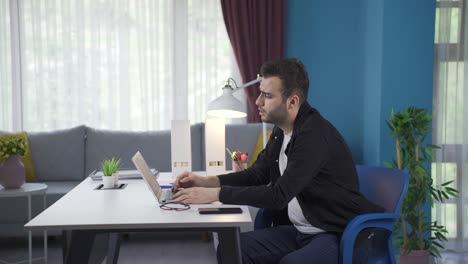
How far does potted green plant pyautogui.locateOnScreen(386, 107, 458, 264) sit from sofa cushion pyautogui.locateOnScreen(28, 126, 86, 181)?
2709 millimetres

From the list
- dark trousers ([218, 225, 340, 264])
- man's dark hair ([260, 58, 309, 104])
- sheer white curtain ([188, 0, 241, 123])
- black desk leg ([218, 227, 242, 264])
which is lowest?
dark trousers ([218, 225, 340, 264])

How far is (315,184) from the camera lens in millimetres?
2293

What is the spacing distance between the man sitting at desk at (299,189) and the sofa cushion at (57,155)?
2.86 metres

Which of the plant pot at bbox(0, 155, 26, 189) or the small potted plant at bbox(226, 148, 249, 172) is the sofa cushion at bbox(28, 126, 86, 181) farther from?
the small potted plant at bbox(226, 148, 249, 172)

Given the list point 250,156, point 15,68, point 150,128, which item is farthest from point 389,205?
point 15,68

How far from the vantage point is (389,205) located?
230 centimetres

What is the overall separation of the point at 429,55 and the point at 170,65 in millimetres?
2421

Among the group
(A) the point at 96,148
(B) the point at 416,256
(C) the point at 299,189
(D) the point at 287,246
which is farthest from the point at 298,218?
(A) the point at 96,148

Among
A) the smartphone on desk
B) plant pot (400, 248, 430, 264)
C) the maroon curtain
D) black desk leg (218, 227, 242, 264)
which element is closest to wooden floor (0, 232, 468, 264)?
plant pot (400, 248, 430, 264)

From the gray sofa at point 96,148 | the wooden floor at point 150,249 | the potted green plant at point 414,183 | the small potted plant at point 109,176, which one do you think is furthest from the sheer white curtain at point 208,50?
the small potted plant at point 109,176

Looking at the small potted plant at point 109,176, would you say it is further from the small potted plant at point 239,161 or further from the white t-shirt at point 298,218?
the white t-shirt at point 298,218

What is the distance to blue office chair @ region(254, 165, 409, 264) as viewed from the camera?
213 cm

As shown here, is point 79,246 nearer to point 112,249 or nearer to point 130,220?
point 130,220

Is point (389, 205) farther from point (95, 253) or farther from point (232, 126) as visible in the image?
point (232, 126)
